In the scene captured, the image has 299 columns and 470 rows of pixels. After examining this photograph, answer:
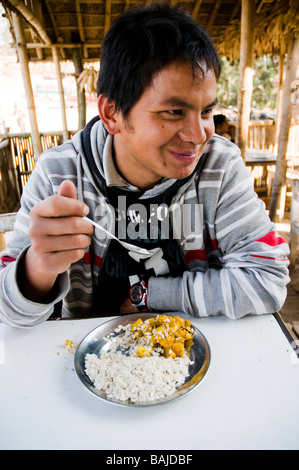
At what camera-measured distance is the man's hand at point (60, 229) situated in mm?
894

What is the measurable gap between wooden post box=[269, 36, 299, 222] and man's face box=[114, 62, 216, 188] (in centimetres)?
438

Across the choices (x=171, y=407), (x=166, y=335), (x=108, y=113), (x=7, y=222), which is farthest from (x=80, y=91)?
(x=171, y=407)

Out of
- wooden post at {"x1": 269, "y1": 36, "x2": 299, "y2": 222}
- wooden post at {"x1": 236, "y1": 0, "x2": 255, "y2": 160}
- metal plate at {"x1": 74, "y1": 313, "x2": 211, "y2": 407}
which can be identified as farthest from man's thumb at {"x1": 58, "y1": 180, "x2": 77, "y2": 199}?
wooden post at {"x1": 269, "y1": 36, "x2": 299, "y2": 222}

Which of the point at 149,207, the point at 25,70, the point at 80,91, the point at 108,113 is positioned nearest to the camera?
the point at 108,113

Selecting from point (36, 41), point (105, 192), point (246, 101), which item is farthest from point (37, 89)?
point (105, 192)

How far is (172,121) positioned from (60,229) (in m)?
0.54

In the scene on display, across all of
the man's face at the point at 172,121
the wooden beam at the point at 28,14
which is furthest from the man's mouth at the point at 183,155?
the wooden beam at the point at 28,14

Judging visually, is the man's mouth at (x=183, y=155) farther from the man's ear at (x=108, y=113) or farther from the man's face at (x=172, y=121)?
the man's ear at (x=108, y=113)

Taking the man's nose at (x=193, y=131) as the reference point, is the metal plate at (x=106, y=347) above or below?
below

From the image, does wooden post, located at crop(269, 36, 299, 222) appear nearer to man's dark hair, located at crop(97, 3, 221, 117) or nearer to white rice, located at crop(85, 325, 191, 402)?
man's dark hair, located at crop(97, 3, 221, 117)

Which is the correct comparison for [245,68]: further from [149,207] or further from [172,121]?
[172,121]

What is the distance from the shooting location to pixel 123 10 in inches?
176

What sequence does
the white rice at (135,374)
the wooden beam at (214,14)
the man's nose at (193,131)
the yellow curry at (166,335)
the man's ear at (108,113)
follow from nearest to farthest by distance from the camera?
the white rice at (135,374) → the yellow curry at (166,335) → the man's nose at (193,131) → the man's ear at (108,113) → the wooden beam at (214,14)

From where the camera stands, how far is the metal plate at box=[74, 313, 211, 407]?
2.82 feet
